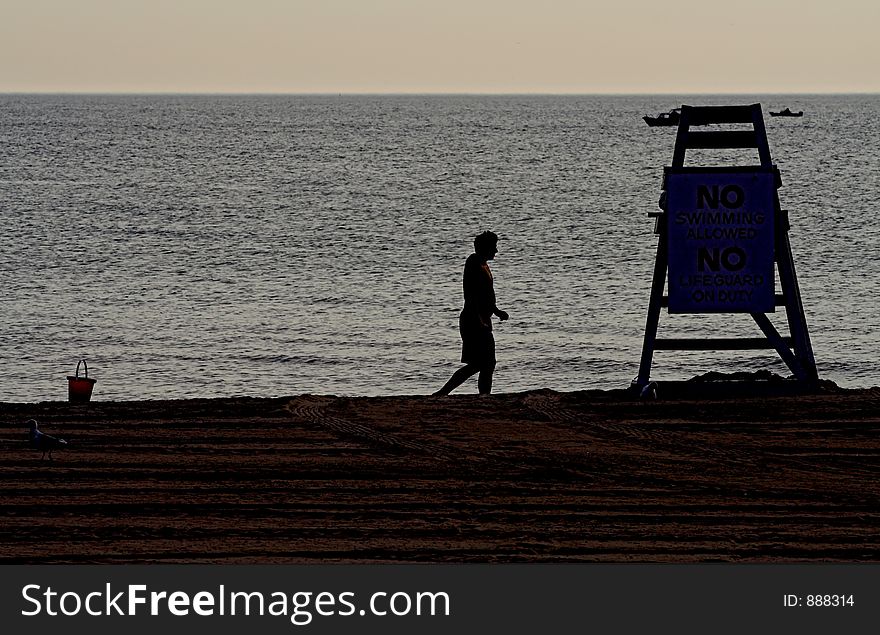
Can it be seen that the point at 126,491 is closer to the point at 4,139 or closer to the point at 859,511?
the point at 859,511

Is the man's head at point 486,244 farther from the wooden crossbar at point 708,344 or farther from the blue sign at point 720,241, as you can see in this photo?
the wooden crossbar at point 708,344

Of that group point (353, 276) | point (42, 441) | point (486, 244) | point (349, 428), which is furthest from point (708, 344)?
point (353, 276)

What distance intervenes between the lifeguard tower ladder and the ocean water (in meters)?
10.8

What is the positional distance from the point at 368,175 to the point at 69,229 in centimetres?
3929

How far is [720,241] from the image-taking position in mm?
13055

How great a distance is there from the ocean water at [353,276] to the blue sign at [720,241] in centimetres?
1081

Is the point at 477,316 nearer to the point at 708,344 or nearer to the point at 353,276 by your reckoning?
the point at 708,344

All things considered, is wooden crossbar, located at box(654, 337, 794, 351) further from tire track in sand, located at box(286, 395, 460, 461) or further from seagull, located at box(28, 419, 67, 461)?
seagull, located at box(28, 419, 67, 461)

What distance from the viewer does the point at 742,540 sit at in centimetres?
827

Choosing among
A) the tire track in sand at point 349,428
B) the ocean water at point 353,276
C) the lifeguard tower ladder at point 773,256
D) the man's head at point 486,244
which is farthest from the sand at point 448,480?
the ocean water at point 353,276

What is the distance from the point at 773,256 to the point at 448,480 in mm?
4762

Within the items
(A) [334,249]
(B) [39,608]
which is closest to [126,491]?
(B) [39,608]

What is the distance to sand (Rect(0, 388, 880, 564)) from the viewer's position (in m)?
8.17

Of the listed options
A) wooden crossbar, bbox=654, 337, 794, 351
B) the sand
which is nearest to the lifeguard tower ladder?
wooden crossbar, bbox=654, 337, 794, 351
